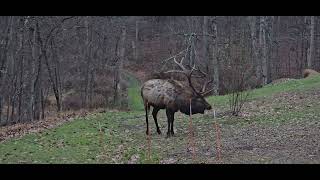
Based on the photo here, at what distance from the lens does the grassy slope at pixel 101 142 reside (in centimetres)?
1328

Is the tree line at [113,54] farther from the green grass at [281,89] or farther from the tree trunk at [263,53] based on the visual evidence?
the green grass at [281,89]

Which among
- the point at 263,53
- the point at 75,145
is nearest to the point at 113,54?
the point at 263,53

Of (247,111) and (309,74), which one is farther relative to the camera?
(309,74)

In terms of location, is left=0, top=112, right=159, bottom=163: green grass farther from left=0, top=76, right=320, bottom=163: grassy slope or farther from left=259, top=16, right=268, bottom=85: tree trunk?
left=259, top=16, right=268, bottom=85: tree trunk

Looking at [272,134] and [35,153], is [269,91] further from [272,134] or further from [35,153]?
[35,153]

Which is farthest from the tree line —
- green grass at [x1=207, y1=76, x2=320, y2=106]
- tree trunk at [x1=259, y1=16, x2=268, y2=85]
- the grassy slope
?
the grassy slope

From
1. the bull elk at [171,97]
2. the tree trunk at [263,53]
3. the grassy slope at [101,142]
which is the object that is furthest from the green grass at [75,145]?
the tree trunk at [263,53]

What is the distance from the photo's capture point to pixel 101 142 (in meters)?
15.6

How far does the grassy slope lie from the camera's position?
13.3m

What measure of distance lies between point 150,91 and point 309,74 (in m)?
17.9

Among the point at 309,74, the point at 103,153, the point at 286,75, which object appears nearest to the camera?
the point at 103,153

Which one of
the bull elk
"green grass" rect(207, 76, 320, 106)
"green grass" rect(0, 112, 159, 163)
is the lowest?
"green grass" rect(0, 112, 159, 163)
